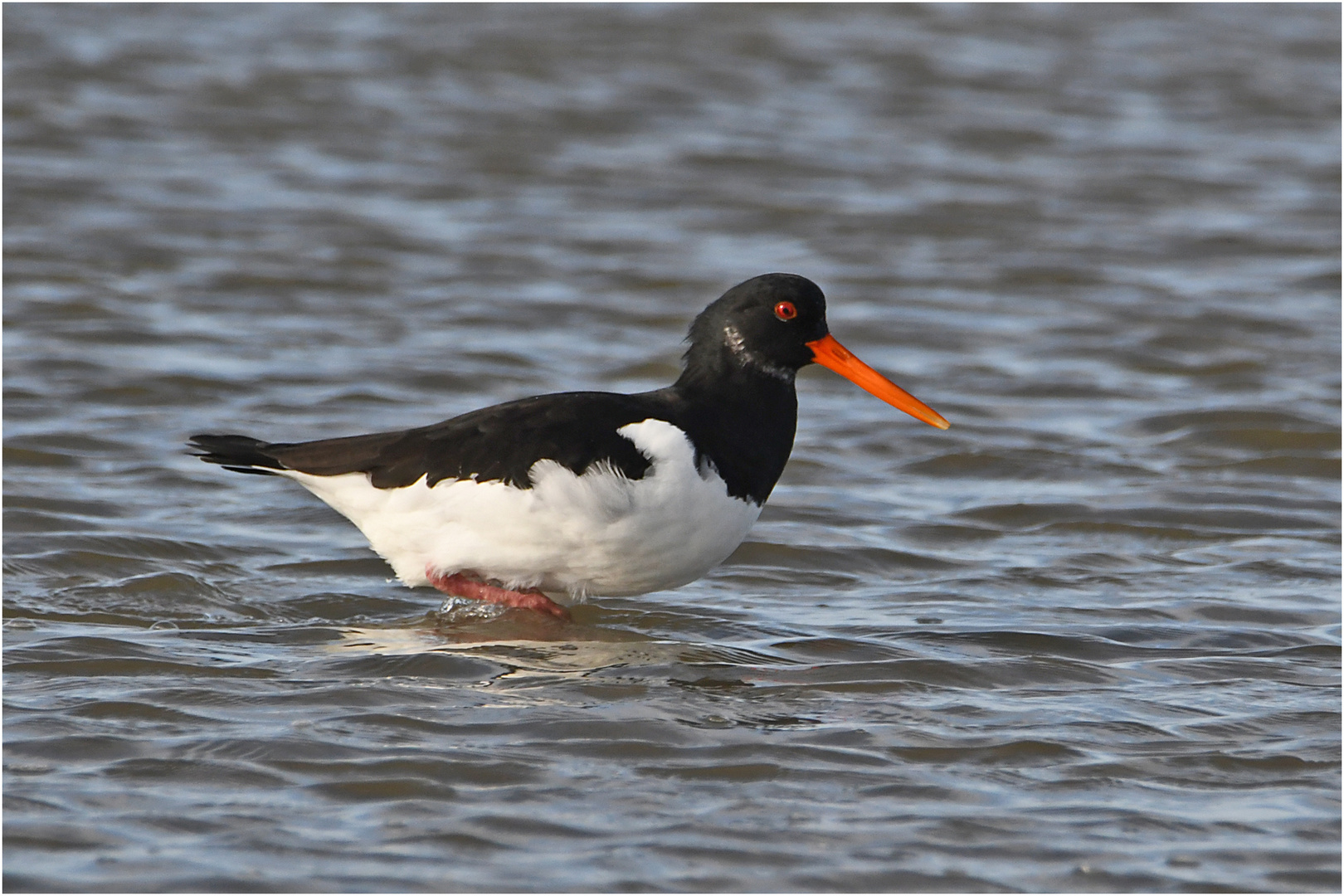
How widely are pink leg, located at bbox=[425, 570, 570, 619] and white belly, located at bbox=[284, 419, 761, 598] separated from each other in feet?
0.19

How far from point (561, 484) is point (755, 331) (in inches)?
39.7

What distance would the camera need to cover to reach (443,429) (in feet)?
18.6

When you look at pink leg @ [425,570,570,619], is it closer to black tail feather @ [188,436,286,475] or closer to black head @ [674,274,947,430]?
black tail feather @ [188,436,286,475]

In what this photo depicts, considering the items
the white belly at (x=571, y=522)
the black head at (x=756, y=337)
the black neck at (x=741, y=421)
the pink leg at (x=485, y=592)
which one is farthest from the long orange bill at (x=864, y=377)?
the pink leg at (x=485, y=592)

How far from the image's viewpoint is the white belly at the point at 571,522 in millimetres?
5422

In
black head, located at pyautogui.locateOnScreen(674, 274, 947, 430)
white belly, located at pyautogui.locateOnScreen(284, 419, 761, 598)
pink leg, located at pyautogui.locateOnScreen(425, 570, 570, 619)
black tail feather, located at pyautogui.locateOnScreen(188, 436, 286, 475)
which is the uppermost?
black head, located at pyautogui.locateOnScreen(674, 274, 947, 430)

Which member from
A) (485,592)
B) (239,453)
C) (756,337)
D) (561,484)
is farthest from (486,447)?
(756,337)

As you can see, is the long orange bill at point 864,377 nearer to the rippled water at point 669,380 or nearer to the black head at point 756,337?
the black head at point 756,337

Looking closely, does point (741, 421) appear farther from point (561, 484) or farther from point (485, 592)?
point (485, 592)

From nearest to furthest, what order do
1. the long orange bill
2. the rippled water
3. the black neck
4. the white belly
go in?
the rippled water, the white belly, the black neck, the long orange bill

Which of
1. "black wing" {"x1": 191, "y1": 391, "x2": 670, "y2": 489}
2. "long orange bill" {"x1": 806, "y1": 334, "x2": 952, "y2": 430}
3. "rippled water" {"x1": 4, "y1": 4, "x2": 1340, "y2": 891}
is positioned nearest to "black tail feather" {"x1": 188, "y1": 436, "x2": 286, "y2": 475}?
"black wing" {"x1": 191, "y1": 391, "x2": 670, "y2": 489}

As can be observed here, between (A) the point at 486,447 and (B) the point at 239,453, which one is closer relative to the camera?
(A) the point at 486,447

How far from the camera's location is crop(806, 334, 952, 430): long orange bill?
20.6 feet

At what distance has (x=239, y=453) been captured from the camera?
5727mm
